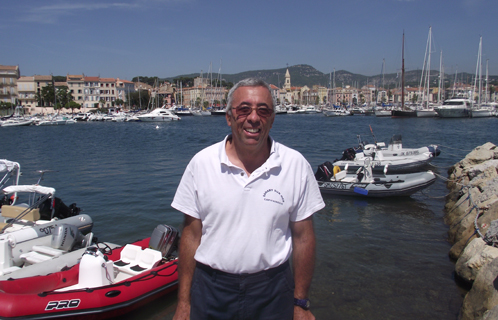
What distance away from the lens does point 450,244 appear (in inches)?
344

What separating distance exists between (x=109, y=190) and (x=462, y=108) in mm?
66356

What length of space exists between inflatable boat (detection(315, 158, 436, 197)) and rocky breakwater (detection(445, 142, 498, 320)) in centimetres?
117

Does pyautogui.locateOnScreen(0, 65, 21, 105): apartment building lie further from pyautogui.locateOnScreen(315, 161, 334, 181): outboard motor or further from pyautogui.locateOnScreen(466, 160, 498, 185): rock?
pyautogui.locateOnScreen(466, 160, 498, 185): rock

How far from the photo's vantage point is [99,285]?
538cm

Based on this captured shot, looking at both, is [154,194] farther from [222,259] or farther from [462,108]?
[462,108]

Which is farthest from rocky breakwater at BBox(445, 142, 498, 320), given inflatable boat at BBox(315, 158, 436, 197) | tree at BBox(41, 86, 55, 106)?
tree at BBox(41, 86, 55, 106)

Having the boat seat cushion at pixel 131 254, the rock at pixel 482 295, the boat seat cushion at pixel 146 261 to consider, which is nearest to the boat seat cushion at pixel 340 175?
the rock at pixel 482 295

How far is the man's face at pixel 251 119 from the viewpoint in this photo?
6.67 ft

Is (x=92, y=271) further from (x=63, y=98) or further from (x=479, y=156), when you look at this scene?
(x=63, y=98)

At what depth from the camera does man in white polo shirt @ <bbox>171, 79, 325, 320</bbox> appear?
191 cm

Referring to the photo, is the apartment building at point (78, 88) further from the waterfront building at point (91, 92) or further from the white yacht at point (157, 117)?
the white yacht at point (157, 117)

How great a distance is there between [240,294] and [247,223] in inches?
15.9

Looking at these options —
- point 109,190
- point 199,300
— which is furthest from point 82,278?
point 109,190

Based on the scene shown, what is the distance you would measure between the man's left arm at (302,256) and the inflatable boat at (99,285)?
3.98 metres
